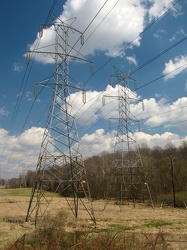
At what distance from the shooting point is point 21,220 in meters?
21.6

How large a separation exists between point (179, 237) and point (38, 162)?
11.8 m

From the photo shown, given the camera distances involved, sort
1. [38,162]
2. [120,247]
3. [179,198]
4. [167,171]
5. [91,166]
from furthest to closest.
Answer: [91,166] < [167,171] < [179,198] < [38,162] < [120,247]

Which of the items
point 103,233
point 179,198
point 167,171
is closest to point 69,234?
point 103,233

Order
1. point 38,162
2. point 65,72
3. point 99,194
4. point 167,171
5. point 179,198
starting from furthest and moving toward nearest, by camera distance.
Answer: point 99,194, point 167,171, point 179,198, point 65,72, point 38,162

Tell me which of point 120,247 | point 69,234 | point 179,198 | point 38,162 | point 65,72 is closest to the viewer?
point 120,247

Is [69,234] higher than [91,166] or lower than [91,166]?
lower

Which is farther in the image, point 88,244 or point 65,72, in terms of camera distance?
point 65,72

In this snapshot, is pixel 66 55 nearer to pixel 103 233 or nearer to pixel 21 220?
pixel 21 220

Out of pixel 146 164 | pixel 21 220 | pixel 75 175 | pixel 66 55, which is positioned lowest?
pixel 21 220

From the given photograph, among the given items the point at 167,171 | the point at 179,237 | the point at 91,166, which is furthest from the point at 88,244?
the point at 91,166

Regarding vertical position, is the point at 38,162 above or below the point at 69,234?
above

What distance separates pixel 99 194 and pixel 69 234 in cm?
5918

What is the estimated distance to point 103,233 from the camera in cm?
1098

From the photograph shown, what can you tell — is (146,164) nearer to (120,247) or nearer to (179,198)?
(179,198)
